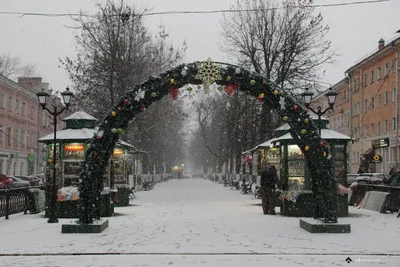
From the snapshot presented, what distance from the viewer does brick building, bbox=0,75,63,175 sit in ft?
157

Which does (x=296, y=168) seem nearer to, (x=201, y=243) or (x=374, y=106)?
(x=201, y=243)

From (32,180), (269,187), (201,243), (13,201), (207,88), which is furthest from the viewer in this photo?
(32,180)

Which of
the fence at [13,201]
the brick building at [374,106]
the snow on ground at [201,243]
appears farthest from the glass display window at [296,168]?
the brick building at [374,106]

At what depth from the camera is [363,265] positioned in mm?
8695

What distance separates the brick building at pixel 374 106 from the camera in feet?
137

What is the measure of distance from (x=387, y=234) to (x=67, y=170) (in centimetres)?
1112

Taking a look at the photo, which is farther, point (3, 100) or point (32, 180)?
point (3, 100)

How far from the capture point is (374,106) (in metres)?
47.2

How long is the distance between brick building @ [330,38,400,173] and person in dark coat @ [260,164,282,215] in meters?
20.7

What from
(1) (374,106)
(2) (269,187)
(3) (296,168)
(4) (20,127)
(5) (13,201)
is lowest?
(5) (13,201)

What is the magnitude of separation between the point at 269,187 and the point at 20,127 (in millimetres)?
41316

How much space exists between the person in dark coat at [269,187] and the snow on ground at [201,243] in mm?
1684

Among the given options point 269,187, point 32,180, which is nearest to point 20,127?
point 32,180

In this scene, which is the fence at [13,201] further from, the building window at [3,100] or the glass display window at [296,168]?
the building window at [3,100]
